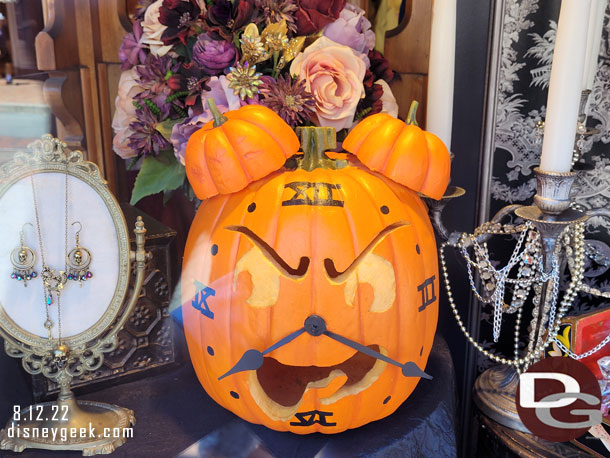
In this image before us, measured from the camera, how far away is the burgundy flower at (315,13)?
855 millimetres

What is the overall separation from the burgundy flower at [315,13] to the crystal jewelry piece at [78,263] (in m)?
0.44

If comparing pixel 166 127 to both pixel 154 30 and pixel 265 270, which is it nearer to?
pixel 154 30

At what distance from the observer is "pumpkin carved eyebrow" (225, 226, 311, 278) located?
0.66 m

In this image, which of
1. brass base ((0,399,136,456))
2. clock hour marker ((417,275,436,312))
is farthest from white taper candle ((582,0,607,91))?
brass base ((0,399,136,456))

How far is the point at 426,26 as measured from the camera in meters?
1.05

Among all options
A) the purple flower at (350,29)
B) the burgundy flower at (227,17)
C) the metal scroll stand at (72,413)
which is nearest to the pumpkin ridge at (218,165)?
the metal scroll stand at (72,413)

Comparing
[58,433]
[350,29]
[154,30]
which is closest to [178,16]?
[154,30]

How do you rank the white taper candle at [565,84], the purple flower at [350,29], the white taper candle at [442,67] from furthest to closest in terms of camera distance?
the purple flower at [350,29], the white taper candle at [442,67], the white taper candle at [565,84]

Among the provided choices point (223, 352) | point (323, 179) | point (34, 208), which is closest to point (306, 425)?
point (223, 352)

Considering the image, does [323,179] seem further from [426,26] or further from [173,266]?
[426,26]

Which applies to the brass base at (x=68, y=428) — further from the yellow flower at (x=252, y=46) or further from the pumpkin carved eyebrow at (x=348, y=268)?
the yellow flower at (x=252, y=46)

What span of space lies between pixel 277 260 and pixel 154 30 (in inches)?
17.7

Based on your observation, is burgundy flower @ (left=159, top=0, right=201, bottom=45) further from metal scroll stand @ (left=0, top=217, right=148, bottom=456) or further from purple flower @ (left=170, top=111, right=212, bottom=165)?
metal scroll stand @ (left=0, top=217, right=148, bottom=456)

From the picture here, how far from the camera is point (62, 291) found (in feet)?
2.26
